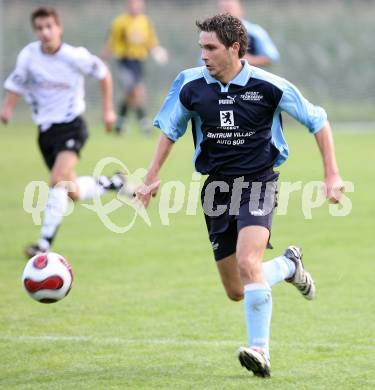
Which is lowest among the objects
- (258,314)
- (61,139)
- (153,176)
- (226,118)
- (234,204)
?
(258,314)

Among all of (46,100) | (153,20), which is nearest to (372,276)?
(46,100)

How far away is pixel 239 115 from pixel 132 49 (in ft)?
50.7

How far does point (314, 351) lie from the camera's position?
5605 mm

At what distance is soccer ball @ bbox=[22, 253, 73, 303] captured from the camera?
552cm

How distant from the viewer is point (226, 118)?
5453mm

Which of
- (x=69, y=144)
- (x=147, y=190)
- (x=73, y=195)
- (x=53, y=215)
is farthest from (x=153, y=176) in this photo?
(x=73, y=195)

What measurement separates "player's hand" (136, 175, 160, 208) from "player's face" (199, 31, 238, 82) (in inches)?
25.5

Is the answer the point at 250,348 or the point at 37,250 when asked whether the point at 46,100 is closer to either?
the point at 37,250

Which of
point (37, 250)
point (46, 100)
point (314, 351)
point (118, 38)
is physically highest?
point (118, 38)

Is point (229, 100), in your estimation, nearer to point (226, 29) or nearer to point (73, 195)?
point (226, 29)

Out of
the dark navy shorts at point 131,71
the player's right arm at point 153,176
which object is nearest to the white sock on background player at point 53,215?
the player's right arm at point 153,176

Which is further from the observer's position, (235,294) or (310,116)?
(235,294)

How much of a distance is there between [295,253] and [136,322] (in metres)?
1.22

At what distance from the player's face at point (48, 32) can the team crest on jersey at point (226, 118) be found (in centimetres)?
384
